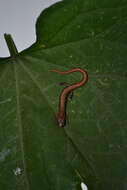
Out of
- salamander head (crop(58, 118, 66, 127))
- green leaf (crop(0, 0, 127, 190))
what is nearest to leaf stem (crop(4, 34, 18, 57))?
green leaf (crop(0, 0, 127, 190))

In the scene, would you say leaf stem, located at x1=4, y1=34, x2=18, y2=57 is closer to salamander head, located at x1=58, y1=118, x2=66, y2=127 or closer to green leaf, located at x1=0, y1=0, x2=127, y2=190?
green leaf, located at x1=0, y1=0, x2=127, y2=190

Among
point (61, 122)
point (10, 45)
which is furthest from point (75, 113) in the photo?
point (10, 45)

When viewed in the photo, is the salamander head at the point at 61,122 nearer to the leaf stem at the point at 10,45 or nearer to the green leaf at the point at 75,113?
the green leaf at the point at 75,113

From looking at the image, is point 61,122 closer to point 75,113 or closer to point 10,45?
point 75,113

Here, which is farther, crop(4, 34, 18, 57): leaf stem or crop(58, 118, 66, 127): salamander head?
crop(4, 34, 18, 57): leaf stem

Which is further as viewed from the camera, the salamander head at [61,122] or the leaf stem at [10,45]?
the leaf stem at [10,45]

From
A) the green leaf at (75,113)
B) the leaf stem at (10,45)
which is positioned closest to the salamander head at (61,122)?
the green leaf at (75,113)

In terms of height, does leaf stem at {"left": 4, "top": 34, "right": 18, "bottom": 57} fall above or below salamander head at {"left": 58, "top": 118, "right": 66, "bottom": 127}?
above

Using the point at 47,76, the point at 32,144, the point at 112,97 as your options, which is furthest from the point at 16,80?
the point at 112,97

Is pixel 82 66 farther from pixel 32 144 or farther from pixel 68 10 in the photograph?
pixel 32 144
